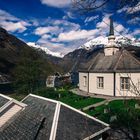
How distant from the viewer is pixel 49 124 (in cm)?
1423

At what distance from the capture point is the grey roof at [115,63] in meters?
36.2

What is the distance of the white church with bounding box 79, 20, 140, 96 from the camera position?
117 ft

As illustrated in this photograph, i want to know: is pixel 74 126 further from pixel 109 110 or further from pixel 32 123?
pixel 109 110

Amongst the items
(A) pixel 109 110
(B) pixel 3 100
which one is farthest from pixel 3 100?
(A) pixel 109 110

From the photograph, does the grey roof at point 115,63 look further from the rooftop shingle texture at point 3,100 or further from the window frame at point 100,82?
the rooftop shingle texture at point 3,100

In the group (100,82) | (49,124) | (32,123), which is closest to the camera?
(49,124)

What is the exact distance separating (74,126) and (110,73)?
2310 centimetres

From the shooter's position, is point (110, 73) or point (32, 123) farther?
point (110, 73)

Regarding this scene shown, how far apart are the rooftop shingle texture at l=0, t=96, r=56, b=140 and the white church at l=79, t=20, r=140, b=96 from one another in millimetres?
19054

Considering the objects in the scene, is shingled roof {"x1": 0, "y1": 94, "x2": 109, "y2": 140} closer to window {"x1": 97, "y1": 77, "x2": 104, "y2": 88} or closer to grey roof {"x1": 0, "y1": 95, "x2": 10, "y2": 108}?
grey roof {"x1": 0, "y1": 95, "x2": 10, "y2": 108}

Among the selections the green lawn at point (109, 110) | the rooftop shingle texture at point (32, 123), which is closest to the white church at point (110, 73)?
the green lawn at point (109, 110)

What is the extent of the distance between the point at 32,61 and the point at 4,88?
12107 mm

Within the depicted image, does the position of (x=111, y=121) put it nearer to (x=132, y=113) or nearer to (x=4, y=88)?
(x=132, y=113)

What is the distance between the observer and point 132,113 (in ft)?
77.2
